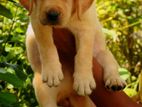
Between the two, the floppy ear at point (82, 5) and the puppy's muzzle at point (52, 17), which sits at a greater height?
the floppy ear at point (82, 5)

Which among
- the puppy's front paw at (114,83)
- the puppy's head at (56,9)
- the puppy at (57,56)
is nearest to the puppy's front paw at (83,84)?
the puppy at (57,56)

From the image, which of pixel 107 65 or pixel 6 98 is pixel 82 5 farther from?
pixel 6 98

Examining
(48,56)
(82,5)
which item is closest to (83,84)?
(48,56)

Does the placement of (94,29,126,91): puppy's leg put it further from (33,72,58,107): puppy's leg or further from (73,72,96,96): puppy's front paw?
(33,72,58,107): puppy's leg

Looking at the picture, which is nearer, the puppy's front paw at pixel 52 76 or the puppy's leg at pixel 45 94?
the puppy's front paw at pixel 52 76

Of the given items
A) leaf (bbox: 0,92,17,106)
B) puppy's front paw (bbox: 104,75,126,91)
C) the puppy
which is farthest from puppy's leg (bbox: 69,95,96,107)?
leaf (bbox: 0,92,17,106)

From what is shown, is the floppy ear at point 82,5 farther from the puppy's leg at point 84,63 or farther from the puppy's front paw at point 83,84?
the puppy's front paw at point 83,84

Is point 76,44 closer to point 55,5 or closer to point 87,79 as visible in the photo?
point 87,79
